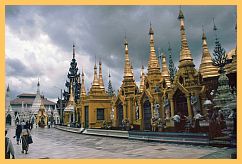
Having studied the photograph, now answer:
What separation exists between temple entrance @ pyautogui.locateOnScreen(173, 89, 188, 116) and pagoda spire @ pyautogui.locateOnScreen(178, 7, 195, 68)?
2.86m

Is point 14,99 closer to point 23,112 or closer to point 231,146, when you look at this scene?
point 23,112

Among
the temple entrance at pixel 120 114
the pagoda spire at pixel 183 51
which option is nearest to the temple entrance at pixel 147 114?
the temple entrance at pixel 120 114

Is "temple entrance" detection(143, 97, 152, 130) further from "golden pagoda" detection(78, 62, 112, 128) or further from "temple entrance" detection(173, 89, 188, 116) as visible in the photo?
"golden pagoda" detection(78, 62, 112, 128)

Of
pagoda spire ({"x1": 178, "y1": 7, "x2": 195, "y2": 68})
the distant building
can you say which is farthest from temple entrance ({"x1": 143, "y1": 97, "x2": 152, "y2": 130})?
the distant building

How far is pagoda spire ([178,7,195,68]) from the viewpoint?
72.6 feet

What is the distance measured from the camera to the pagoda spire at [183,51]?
22.1m

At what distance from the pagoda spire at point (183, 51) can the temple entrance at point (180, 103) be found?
2.86 meters

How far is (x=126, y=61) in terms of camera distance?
29734 millimetres

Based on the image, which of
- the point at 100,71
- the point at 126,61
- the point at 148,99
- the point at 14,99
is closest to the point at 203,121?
the point at 148,99

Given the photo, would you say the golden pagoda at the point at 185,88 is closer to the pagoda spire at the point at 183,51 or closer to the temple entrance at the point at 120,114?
the pagoda spire at the point at 183,51

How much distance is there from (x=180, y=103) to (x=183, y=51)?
205 inches

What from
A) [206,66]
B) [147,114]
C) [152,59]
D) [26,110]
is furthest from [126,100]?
[26,110]

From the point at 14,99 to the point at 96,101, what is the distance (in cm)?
6369

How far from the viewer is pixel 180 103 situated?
21.0 meters
